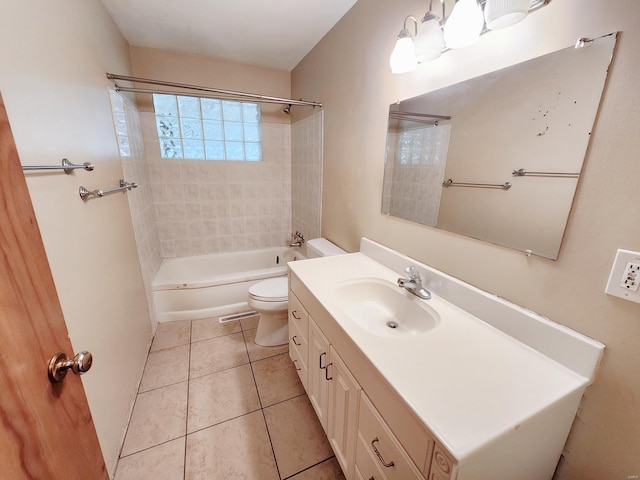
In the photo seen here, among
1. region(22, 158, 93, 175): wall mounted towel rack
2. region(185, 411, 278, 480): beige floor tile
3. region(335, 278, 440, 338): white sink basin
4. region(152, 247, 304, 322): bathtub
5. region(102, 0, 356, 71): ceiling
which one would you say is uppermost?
region(102, 0, 356, 71): ceiling

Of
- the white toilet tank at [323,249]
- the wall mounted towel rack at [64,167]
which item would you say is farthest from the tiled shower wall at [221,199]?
the wall mounted towel rack at [64,167]

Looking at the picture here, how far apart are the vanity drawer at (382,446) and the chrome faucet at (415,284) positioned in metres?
0.50

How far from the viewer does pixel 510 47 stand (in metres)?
0.85

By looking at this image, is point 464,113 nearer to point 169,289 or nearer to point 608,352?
point 608,352

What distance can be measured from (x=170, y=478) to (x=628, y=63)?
2116mm

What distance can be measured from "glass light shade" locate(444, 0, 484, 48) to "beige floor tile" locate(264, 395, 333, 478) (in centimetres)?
182

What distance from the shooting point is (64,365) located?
54 centimetres

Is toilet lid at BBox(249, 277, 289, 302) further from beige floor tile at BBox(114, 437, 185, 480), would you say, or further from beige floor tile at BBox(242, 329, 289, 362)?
beige floor tile at BBox(114, 437, 185, 480)

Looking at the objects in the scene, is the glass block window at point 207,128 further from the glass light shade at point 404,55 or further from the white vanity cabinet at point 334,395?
the white vanity cabinet at point 334,395

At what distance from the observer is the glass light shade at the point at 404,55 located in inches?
42.4

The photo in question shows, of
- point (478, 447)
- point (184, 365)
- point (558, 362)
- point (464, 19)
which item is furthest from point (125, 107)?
point (558, 362)

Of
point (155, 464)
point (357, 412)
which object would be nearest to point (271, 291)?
point (155, 464)

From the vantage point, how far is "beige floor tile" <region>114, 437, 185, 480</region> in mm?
1162

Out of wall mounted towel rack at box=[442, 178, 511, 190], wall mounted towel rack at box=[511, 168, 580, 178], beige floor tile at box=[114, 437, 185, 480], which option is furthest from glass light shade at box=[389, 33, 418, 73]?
beige floor tile at box=[114, 437, 185, 480]
